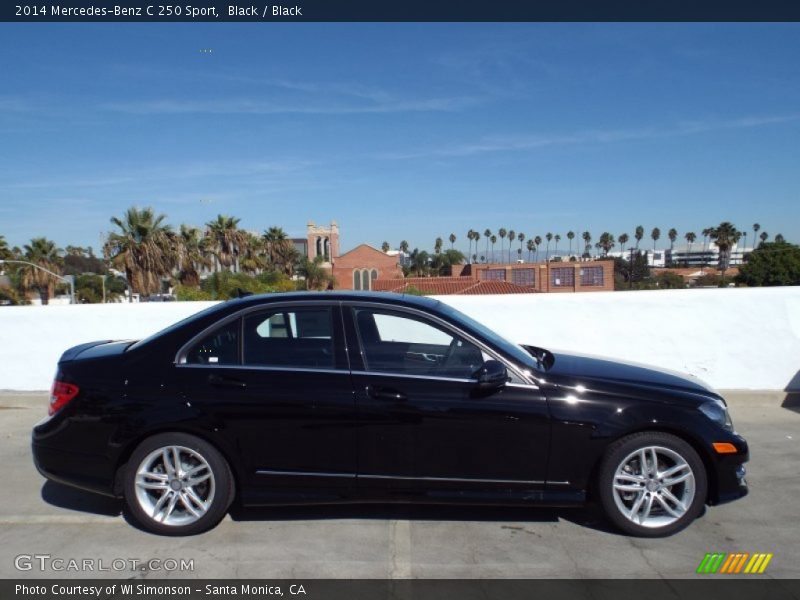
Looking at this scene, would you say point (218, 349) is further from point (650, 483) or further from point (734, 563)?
point (734, 563)

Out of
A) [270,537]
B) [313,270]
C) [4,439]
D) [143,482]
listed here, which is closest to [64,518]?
[143,482]

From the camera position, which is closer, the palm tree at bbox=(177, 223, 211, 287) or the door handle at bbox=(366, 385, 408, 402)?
the door handle at bbox=(366, 385, 408, 402)

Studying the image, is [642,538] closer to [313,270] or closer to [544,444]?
[544,444]

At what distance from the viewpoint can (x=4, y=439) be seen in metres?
6.54

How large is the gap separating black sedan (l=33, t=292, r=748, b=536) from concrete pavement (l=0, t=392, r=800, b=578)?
0.23 m

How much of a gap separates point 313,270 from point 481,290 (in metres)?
21.5

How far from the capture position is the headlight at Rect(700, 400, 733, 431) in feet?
13.5

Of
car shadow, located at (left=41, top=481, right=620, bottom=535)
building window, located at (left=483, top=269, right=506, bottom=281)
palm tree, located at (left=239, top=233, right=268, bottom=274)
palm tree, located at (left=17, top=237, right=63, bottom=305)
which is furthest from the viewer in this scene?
building window, located at (left=483, top=269, right=506, bottom=281)

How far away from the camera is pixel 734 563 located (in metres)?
3.76

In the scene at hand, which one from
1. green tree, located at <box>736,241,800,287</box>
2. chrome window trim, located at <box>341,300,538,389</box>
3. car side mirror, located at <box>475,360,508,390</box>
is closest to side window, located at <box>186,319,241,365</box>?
chrome window trim, located at <box>341,300,538,389</box>

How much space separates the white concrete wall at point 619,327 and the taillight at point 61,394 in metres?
3.92

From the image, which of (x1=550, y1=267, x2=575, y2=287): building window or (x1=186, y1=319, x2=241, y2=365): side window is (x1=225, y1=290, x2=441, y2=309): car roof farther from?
(x1=550, y1=267, x2=575, y2=287): building window

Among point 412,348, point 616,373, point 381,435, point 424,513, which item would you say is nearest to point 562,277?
point 616,373
